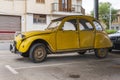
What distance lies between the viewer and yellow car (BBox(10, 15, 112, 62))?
30.2 feet

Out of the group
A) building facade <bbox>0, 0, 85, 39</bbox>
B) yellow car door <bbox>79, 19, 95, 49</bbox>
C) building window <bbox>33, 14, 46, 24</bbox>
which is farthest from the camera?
building window <bbox>33, 14, 46, 24</bbox>

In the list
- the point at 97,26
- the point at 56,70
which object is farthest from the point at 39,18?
the point at 56,70

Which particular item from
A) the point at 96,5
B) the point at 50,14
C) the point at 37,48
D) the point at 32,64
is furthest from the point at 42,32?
the point at 50,14

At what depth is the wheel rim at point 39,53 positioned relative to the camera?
9.24m

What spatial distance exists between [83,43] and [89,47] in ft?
1.25

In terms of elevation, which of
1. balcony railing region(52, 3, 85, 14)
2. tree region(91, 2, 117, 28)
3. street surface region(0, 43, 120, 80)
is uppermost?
tree region(91, 2, 117, 28)

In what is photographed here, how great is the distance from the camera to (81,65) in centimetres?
898

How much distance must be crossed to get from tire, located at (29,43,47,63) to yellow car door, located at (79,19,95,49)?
1704 millimetres

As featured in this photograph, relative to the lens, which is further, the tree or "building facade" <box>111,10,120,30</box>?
"building facade" <box>111,10,120,30</box>

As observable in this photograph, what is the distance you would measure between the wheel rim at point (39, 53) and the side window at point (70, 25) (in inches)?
49.7

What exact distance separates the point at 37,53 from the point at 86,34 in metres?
2.30

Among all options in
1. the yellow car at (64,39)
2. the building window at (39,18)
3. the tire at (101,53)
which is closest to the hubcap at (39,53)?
the yellow car at (64,39)

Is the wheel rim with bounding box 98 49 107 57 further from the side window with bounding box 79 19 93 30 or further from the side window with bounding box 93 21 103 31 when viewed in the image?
the side window with bounding box 79 19 93 30

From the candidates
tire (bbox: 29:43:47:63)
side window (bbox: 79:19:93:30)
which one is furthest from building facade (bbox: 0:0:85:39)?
tire (bbox: 29:43:47:63)
